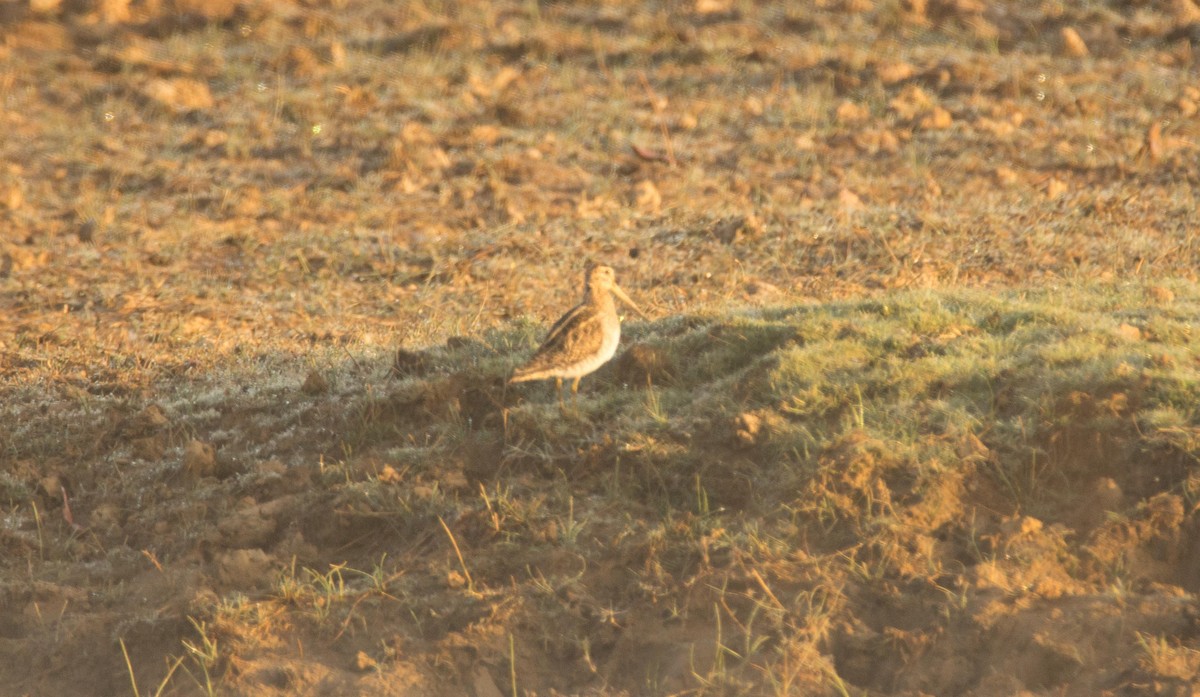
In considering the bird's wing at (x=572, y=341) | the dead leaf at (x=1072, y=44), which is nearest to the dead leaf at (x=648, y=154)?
the dead leaf at (x=1072, y=44)

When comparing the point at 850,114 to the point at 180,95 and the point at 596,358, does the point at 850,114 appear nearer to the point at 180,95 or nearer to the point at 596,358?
the point at 180,95

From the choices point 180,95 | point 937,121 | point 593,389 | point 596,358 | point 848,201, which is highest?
point 596,358

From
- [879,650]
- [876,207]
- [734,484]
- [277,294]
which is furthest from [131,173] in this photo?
[879,650]

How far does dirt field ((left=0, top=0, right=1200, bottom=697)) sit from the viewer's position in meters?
4.34

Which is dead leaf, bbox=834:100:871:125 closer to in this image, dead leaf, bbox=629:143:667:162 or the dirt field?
the dirt field

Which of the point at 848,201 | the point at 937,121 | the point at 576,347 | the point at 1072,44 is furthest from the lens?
the point at 1072,44

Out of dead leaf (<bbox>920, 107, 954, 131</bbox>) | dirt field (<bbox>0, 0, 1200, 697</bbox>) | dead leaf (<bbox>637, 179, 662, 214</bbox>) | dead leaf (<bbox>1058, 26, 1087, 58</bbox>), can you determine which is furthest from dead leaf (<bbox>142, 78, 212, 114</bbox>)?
dead leaf (<bbox>1058, 26, 1087, 58</bbox>)

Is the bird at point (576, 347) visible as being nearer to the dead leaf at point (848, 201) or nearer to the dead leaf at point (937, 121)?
the dead leaf at point (848, 201)

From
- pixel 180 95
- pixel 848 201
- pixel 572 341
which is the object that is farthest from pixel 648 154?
pixel 572 341

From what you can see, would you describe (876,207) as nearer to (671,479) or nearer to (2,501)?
(671,479)

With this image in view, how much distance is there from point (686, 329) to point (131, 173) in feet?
17.7

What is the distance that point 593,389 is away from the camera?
5.73 metres

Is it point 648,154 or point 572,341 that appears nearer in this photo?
point 572,341

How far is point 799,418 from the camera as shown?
5105mm
